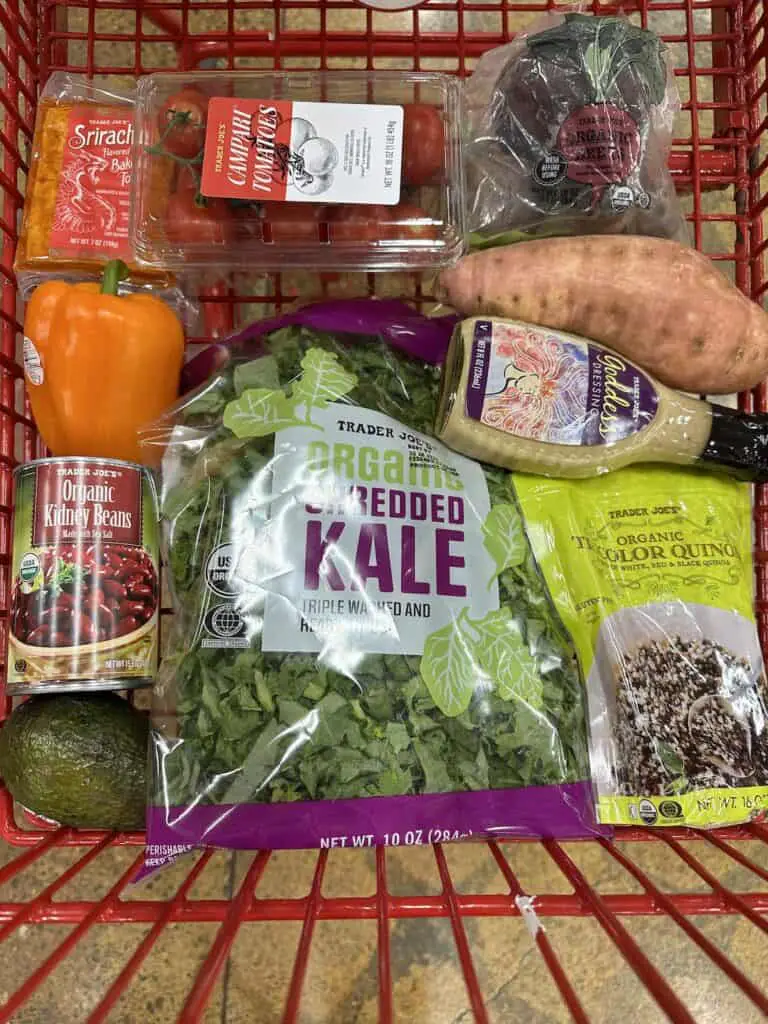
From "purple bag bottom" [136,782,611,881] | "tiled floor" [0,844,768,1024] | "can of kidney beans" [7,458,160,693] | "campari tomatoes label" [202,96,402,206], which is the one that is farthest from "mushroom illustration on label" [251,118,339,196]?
"tiled floor" [0,844,768,1024]

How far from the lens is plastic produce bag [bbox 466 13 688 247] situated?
827 millimetres

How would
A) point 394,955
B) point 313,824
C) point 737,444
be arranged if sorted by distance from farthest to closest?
point 394,955
point 737,444
point 313,824

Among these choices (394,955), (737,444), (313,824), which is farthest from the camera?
(394,955)

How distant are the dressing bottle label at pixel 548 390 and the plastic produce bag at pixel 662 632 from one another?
0.20 feet

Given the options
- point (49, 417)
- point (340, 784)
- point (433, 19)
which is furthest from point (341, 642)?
point (433, 19)

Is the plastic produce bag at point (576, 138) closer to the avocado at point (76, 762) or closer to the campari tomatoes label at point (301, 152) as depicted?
the campari tomatoes label at point (301, 152)

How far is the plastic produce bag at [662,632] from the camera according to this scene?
76 cm

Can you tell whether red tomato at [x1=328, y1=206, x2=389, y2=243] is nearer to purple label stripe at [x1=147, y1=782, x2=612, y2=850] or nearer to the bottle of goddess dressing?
the bottle of goddess dressing

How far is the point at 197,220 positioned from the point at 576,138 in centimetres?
39

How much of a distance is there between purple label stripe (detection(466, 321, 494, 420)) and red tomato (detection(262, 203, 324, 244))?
Answer: 21 centimetres

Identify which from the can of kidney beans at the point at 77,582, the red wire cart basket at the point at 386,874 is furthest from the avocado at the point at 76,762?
the red wire cart basket at the point at 386,874

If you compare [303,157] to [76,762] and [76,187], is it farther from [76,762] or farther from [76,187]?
[76,762]

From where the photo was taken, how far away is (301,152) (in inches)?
32.5

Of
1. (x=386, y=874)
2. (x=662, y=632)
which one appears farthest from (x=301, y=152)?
(x=386, y=874)
